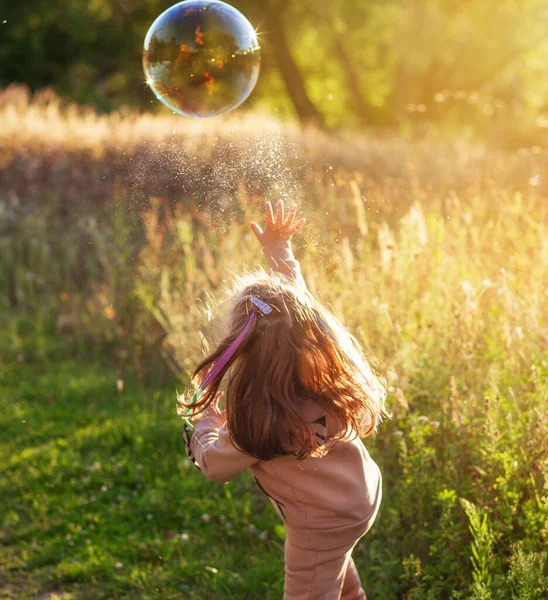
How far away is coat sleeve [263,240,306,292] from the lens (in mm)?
2980

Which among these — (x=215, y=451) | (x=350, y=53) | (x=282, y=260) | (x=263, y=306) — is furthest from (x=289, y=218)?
(x=350, y=53)

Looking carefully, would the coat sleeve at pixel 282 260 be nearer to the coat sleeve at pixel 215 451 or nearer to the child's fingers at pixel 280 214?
the child's fingers at pixel 280 214

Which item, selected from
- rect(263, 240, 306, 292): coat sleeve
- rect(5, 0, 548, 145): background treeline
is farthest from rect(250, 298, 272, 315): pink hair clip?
rect(5, 0, 548, 145): background treeline

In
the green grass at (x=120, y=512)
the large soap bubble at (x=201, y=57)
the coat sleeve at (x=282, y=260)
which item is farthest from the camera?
the large soap bubble at (x=201, y=57)

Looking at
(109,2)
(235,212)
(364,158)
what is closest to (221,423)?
(235,212)

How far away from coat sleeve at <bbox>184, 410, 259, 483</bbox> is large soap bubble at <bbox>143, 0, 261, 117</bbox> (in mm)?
2277

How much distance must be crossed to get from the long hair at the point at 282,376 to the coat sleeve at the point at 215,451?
0.07 meters

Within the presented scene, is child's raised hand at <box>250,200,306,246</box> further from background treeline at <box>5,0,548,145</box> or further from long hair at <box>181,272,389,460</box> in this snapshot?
background treeline at <box>5,0,548,145</box>

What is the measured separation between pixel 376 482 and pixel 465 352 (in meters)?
1.14

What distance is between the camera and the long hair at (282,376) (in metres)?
2.32

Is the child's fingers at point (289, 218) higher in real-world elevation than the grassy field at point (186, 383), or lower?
higher

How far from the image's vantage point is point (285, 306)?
2.39 metres

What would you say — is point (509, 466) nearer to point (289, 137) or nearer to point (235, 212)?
point (235, 212)

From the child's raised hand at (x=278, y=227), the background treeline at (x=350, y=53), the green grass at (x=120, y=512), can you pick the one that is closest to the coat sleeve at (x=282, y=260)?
the child's raised hand at (x=278, y=227)
